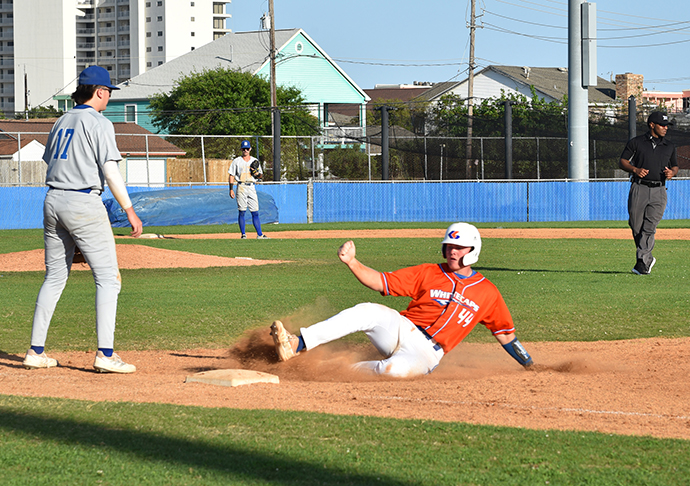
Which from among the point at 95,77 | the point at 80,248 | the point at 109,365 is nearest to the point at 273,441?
the point at 109,365

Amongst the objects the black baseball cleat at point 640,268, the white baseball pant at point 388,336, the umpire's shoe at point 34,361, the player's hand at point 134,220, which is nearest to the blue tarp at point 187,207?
the black baseball cleat at point 640,268

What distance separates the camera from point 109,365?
575 centimetres

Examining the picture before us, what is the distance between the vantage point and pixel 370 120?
6750 cm

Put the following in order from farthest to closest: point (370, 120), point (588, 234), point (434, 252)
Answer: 1. point (370, 120)
2. point (588, 234)
3. point (434, 252)

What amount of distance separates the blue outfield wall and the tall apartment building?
83577 mm

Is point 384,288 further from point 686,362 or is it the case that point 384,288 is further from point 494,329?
point 686,362

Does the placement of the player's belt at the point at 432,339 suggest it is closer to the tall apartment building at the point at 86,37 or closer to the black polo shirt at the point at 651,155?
the black polo shirt at the point at 651,155

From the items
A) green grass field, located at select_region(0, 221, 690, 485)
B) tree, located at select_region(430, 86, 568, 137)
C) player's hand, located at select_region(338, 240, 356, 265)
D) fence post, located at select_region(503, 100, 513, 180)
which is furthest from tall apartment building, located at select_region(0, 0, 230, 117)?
player's hand, located at select_region(338, 240, 356, 265)

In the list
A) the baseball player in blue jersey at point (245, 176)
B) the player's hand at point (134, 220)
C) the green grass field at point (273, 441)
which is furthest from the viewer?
the baseball player in blue jersey at point (245, 176)

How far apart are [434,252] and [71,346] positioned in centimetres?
940

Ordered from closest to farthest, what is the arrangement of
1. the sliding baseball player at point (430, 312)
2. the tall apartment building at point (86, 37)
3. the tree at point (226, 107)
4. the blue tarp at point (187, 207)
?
the sliding baseball player at point (430, 312)
the blue tarp at point (187, 207)
the tree at point (226, 107)
the tall apartment building at point (86, 37)

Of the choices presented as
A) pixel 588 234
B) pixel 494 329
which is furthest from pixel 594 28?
pixel 494 329

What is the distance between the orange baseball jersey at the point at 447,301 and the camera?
5.59m

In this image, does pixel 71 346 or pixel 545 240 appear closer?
pixel 71 346
